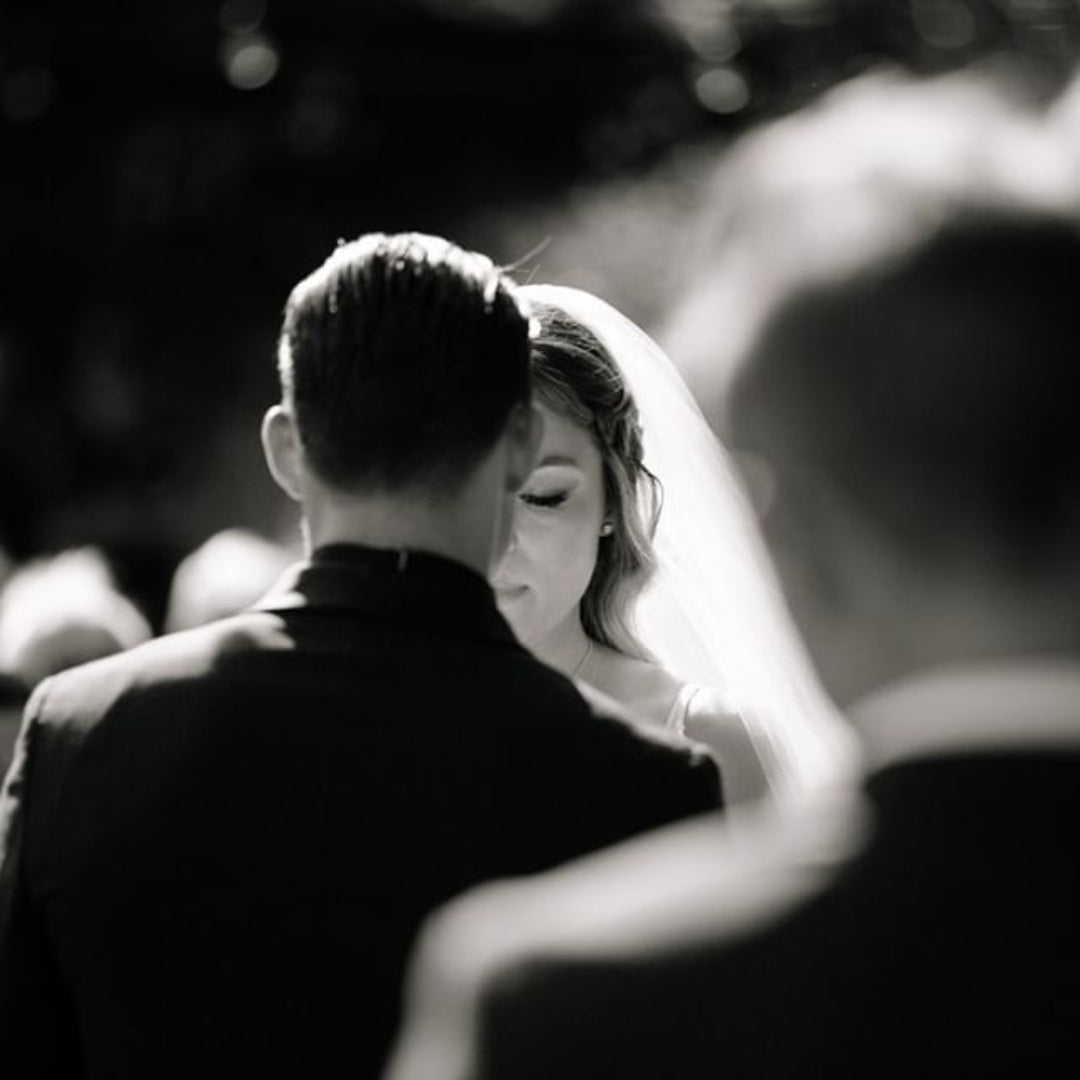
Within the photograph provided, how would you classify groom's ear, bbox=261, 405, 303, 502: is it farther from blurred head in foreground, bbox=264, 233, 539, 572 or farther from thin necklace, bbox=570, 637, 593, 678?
thin necklace, bbox=570, 637, 593, 678

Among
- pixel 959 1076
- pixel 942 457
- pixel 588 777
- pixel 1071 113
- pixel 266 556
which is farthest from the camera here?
pixel 266 556

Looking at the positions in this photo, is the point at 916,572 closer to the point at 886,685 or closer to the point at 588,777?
the point at 886,685

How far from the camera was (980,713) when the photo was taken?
147cm

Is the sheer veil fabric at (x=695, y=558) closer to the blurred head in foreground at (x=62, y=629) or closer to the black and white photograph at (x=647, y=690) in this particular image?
the black and white photograph at (x=647, y=690)

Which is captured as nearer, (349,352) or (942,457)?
(942,457)

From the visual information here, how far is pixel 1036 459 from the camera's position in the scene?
4.96 feet

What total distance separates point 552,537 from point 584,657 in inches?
13.5

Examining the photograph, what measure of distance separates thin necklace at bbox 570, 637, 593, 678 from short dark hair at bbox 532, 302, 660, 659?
0.02 m

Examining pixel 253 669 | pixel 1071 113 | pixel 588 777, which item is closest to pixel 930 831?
pixel 1071 113

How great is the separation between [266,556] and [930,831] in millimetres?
5650

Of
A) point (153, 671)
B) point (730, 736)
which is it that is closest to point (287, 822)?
point (153, 671)

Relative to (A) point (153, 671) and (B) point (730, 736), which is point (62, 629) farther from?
(A) point (153, 671)

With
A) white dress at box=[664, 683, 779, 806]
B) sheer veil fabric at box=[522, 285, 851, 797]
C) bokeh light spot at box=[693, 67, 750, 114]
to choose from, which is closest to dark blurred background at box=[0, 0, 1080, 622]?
bokeh light spot at box=[693, 67, 750, 114]

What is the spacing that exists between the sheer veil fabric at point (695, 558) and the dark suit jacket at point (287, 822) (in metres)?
1.99
